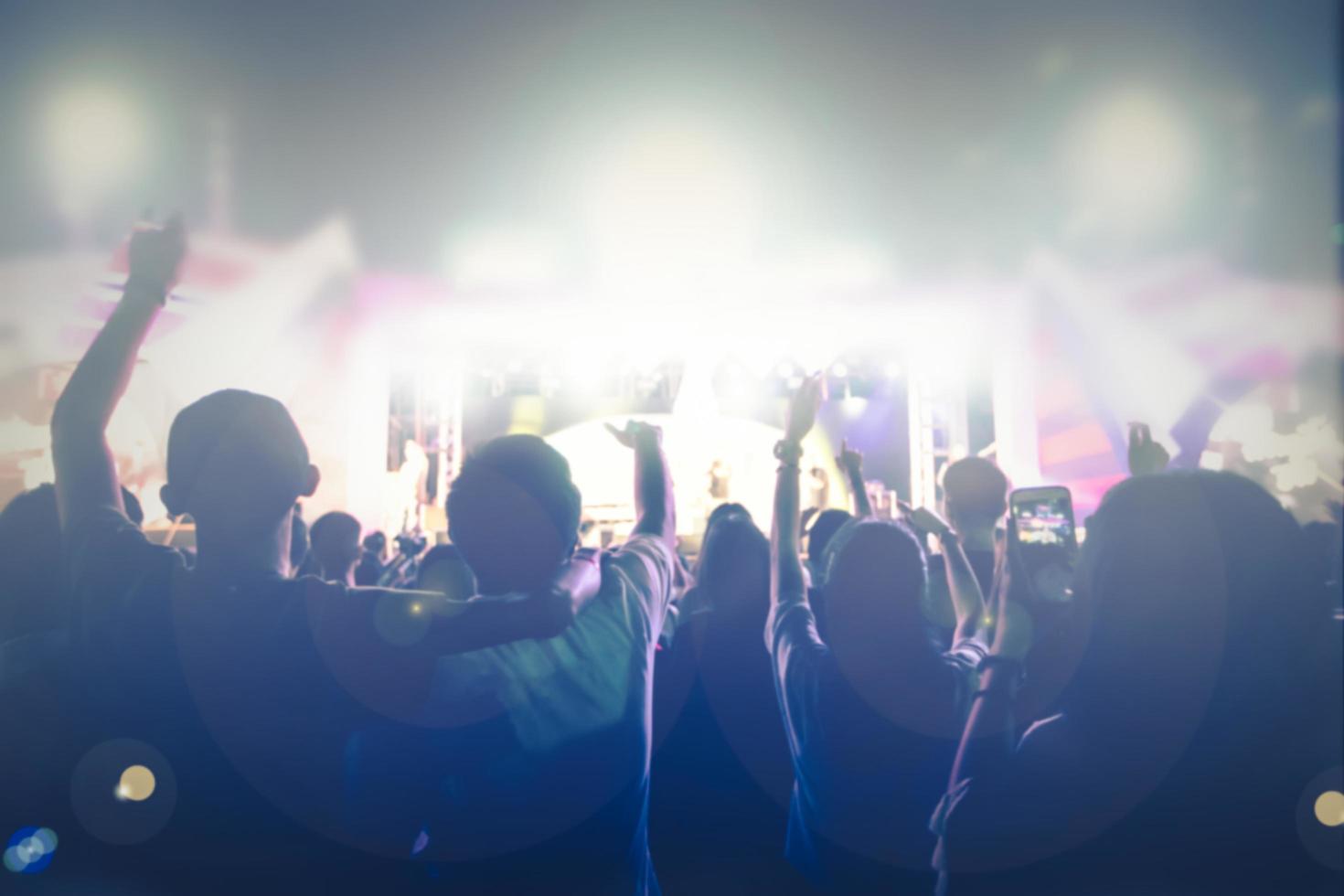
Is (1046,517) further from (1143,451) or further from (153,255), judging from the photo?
(153,255)

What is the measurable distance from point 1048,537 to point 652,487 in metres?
1.39

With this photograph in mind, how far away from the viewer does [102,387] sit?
1.35m

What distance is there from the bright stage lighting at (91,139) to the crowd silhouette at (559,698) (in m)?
2.70

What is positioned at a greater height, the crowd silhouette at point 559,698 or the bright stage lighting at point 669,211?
the bright stage lighting at point 669,211

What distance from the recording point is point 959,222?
→ 15.0 ft

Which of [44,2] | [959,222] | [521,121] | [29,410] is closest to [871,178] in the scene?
[959,222]

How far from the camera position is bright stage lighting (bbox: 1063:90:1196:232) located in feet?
11.3

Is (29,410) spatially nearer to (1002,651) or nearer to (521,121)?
(521,121)

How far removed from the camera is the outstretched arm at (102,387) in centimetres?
134

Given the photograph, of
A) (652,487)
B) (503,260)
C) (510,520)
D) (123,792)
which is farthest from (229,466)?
(503,260)

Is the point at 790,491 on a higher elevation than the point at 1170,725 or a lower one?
higher

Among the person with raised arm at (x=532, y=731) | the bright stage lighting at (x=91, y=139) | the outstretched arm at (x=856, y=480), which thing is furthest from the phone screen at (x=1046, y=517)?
the bright stage lighting at (x=91, y=139)

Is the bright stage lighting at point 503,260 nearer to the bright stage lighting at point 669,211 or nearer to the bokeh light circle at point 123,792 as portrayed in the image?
the bright stage lighting at point 669,211

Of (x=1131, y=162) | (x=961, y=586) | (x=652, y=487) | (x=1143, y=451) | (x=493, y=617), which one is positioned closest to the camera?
(x=493, y=617)
